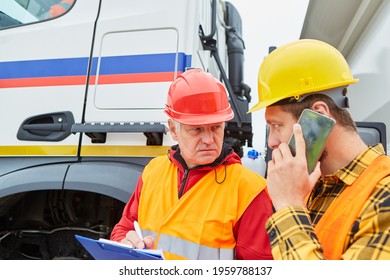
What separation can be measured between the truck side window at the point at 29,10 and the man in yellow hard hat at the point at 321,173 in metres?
1.70

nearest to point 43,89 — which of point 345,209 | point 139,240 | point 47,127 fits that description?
point 47,127

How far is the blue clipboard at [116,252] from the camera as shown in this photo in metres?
1.09

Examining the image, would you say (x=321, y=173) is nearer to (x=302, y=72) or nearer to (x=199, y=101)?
(x=302, y=72)

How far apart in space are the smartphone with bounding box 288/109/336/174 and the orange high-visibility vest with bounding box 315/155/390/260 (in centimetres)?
13

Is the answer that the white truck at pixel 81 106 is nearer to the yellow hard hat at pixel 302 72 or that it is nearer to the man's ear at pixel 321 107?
the yellow hard hat at pixel 302 72

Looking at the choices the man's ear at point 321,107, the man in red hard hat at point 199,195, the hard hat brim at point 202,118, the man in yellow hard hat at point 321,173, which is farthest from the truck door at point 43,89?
the man's ear at point 321,107

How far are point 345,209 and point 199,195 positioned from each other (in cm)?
58

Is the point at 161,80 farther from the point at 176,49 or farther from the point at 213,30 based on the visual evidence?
the point at 213,30

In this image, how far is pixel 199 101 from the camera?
144 cm

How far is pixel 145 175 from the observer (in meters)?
1.59

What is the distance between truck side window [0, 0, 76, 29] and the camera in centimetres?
235

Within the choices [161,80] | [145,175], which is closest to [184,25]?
[161,80]

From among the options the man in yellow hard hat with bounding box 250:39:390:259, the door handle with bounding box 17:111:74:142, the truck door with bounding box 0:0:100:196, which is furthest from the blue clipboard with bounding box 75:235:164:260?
the door handle with bounding box 17:111:74:142

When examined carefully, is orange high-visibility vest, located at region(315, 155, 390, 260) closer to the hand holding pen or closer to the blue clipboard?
the blue clipboard
